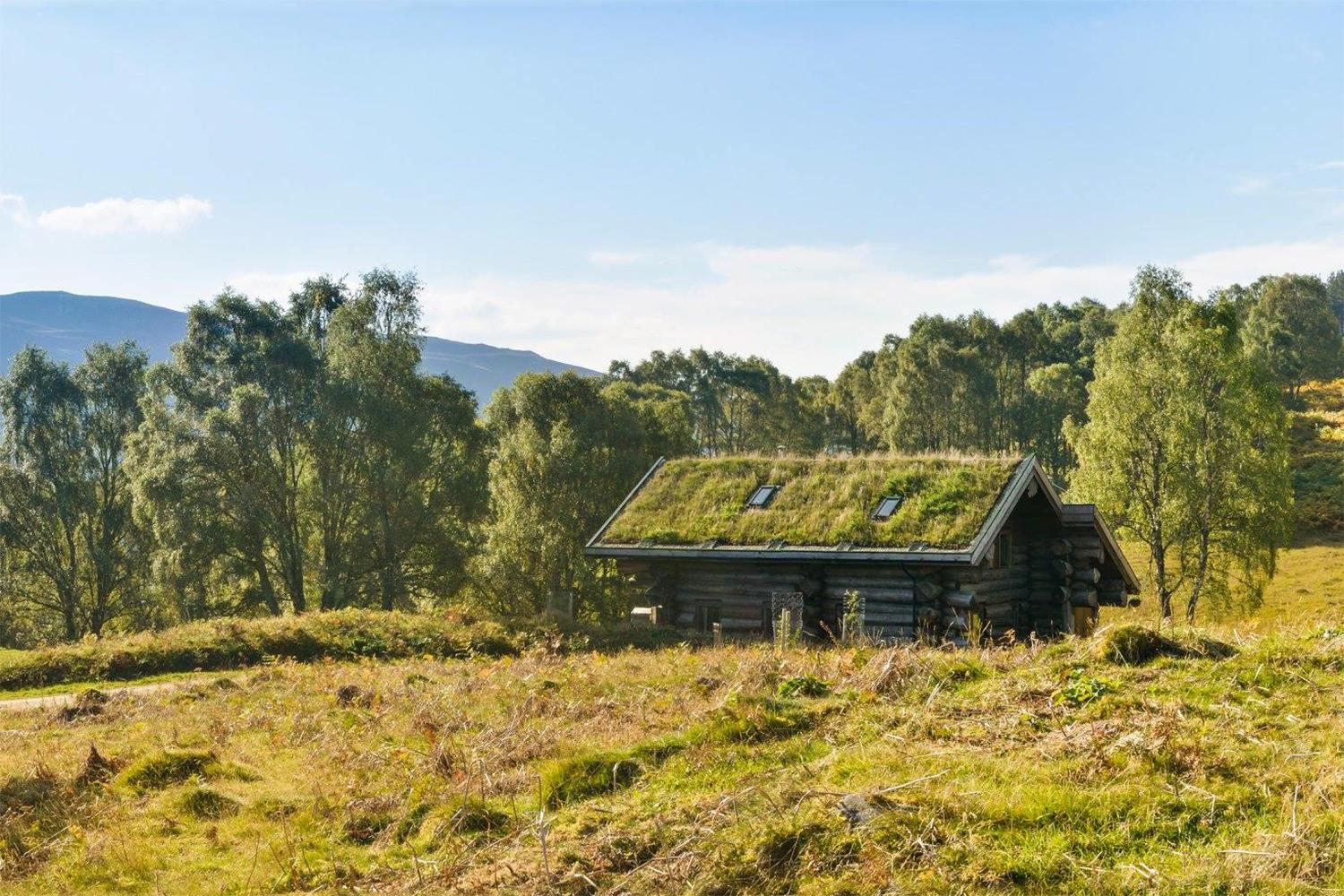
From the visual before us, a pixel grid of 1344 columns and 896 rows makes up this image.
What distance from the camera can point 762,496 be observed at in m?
27.2

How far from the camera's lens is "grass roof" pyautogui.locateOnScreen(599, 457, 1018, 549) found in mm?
23938

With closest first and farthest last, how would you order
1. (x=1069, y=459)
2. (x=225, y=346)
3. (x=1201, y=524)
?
(x=1201, y=524), (x=225, y=346), (x=1069, y=459)

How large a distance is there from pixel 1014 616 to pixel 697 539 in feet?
26.0

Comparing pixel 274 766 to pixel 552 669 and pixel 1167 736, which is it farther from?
pixel 1167 736

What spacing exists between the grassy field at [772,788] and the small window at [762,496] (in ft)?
42.1

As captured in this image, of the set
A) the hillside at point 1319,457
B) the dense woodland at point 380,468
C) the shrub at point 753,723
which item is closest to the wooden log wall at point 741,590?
the dense woodland at point 380,468

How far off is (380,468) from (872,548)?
3116 cm

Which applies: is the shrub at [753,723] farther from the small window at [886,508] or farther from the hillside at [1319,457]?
the hillside at [1319,457]

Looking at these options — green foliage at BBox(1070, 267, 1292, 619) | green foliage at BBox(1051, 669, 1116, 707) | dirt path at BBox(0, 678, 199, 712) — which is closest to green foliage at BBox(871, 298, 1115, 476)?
green foliage at BBox(1070, 267, 1292, 619)

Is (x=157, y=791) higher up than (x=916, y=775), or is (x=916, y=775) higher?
(x=916, y=775)

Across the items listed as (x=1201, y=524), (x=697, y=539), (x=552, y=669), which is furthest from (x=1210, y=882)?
(x=1201, y=524)

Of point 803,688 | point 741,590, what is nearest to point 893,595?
point 741,590

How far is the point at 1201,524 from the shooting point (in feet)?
138

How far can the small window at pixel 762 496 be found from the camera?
26983 millimetres
